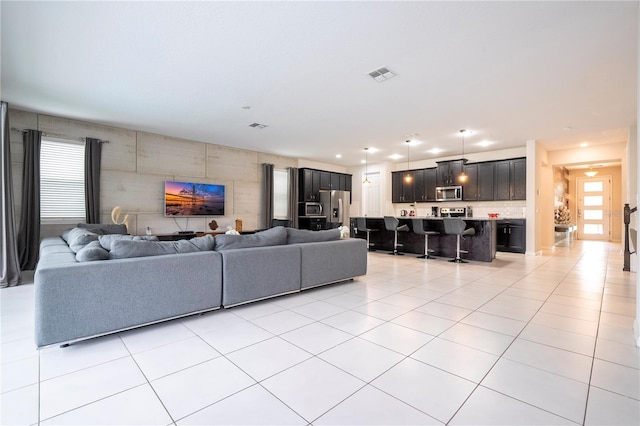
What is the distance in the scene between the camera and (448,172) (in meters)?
8.77

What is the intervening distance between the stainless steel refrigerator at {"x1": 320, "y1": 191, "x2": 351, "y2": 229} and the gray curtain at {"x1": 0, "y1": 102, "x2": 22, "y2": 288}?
7.14 metres

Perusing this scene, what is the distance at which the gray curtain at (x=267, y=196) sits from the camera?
8.48 m

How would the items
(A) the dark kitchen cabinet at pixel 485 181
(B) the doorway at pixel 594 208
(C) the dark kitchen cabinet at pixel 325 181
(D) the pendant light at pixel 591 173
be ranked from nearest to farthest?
1. (A) the dark kitchen cabinet at pixel 485 181
2. (C) the dark kitchen cabinet at pixel 325 181
3. (B) the doorway at pixel 594 208
4. (D) the pendant light at pixel 591 173

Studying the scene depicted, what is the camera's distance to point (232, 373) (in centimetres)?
192

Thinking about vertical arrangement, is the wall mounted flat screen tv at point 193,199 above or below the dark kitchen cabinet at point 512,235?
above

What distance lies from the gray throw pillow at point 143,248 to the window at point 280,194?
5.94 meters

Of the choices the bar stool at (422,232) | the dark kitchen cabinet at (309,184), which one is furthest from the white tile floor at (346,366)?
the dark kitchen cabinet at (309,184)

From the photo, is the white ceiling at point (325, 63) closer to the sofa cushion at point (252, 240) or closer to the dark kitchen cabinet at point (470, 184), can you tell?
the sofa cushion at point (252, 240)

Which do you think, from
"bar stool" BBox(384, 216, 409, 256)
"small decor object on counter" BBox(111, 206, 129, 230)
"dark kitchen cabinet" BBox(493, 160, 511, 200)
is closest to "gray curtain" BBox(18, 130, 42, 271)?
"small decor object on counter" BBox(111, 206, 129, 230)

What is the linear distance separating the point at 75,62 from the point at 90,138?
2.84 metres

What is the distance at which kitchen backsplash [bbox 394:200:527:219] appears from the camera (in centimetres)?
787

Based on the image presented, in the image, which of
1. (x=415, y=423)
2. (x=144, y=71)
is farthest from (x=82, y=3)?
(x=415, y=423)

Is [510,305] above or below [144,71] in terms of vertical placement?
below

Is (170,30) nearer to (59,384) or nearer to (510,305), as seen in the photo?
(59,384)
